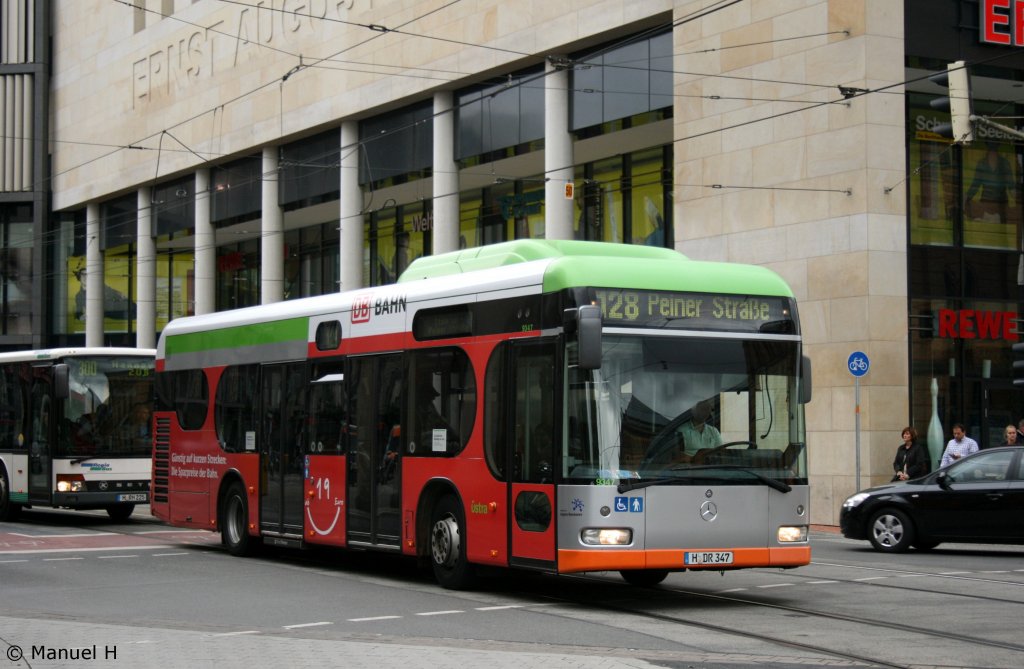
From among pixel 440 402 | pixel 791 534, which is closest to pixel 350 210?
pixel 440 402

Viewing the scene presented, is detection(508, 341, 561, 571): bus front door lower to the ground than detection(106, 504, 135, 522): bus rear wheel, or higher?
higher

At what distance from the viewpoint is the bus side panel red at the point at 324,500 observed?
16266mm

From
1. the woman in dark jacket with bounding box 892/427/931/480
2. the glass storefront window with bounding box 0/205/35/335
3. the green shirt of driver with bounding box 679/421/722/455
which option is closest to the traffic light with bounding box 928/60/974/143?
the green shirt of driver with bounding box 679/421/722/455

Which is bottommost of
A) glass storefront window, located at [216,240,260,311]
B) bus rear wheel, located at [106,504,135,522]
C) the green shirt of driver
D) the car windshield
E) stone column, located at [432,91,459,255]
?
bus rear wheel, located at [106,504,135,522]

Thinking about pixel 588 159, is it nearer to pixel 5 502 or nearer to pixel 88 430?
pixel 88 430

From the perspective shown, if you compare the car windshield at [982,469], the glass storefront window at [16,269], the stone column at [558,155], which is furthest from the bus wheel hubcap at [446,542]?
the glass storefront window at [16,269]

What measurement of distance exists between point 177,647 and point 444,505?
4482 millimetres

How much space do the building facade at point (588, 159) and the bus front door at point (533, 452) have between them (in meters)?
12.4

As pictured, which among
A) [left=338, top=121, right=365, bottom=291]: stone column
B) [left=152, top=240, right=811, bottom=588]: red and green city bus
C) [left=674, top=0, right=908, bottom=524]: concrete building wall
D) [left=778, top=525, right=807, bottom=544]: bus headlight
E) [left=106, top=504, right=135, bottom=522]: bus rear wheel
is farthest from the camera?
[left=338, top=121, right=365, bottom=291]: stone column

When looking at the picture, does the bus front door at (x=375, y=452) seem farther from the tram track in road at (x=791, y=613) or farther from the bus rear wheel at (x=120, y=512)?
the bus rear wheel at (x=120, y=512)

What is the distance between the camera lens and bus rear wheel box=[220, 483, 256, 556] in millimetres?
18609

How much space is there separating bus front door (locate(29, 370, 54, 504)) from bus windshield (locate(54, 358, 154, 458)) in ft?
1.07

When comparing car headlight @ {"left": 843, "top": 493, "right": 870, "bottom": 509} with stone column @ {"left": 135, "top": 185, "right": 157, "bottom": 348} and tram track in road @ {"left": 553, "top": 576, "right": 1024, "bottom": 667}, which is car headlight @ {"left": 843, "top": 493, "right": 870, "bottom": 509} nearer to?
tram track in road @ {"left": 553, "top": 576, "right": 1024, "bottom": 667}

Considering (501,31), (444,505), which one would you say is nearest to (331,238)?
(501,31)
